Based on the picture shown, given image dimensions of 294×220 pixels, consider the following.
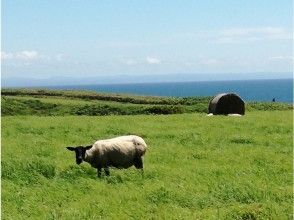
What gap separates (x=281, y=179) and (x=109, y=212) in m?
5.60

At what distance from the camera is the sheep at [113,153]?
591 inches

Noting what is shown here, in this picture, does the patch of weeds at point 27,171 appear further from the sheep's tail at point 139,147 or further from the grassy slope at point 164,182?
the sheep's tail at point 139,147

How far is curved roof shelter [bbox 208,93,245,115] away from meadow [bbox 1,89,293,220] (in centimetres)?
1933

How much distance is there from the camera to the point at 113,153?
1538 cm

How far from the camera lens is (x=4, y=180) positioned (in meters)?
13.6

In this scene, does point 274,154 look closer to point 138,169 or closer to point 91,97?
point 138,169

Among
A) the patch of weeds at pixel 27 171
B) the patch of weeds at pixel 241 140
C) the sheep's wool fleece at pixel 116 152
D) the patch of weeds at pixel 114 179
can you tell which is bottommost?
the patch of weeds at pixel 241 140

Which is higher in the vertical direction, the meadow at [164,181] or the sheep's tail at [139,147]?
the sheep's tail at [139,147]

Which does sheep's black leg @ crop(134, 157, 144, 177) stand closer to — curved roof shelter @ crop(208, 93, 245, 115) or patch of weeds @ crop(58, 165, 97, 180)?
patch of weeds @ crop(58, 165, 97, 180)

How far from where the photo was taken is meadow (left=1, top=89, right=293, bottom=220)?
410 inches

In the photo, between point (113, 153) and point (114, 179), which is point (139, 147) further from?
point (114, 179)

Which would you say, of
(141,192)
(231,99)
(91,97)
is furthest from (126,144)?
(91,97)

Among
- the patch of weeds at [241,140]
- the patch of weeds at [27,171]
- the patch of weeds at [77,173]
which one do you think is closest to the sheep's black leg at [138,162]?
the patch of weeds at [77,173]

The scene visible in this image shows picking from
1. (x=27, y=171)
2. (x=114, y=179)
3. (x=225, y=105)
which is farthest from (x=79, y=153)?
(x=225, y=105)
